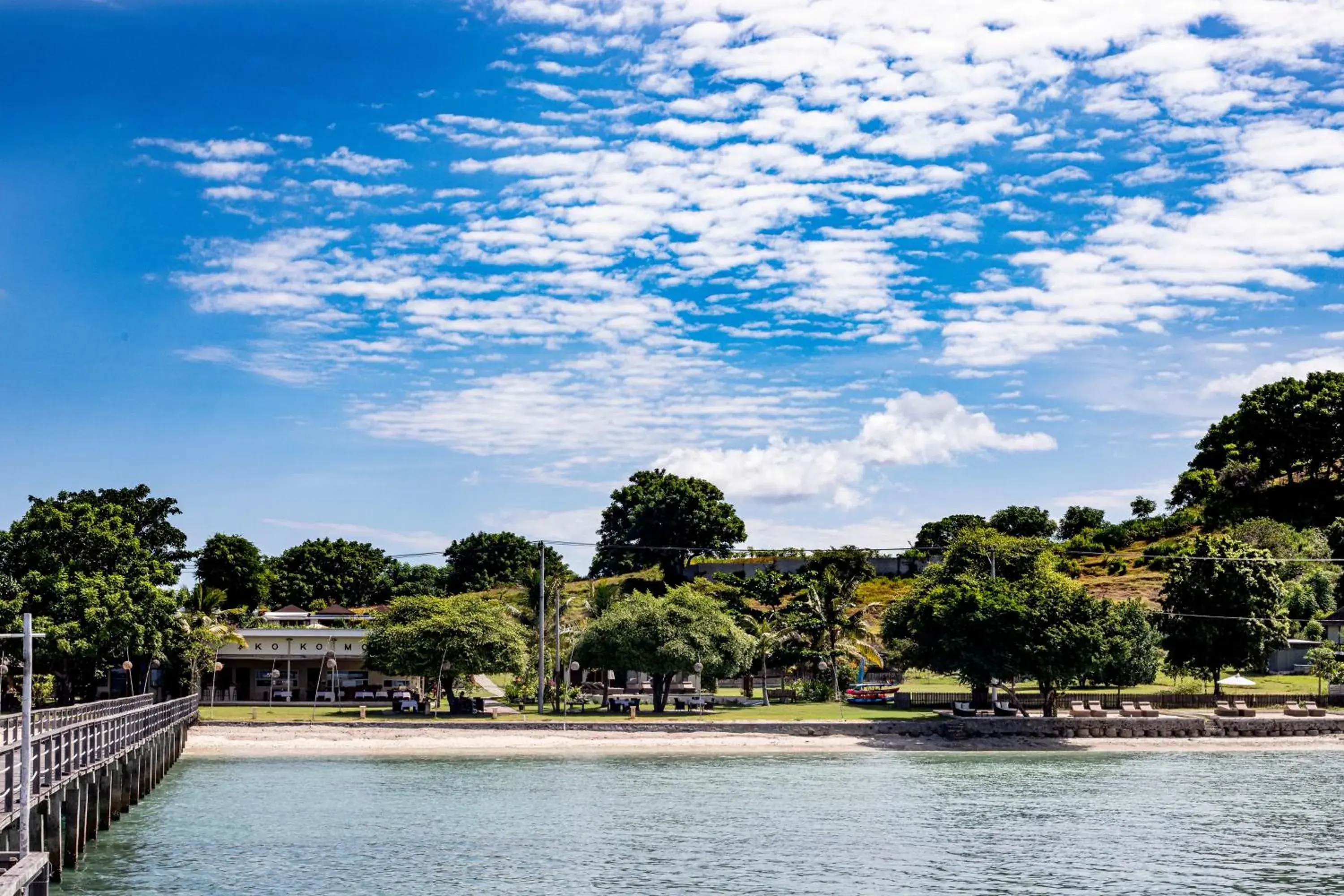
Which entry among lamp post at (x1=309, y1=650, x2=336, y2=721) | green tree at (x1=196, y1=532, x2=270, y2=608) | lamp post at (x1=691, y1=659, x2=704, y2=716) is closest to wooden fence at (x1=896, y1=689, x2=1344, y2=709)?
lamp post at (x1=691, y1=659, x2=704, y2=716)

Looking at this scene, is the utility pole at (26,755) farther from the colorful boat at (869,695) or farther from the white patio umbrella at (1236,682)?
the white patio umbrella at (1236,682)

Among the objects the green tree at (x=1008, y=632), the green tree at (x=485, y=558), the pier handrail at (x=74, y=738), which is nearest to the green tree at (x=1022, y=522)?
the green tree at (x=485, y=558)

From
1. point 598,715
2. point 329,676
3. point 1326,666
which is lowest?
point 598,715

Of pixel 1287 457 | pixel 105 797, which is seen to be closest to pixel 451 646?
pixel 105 797

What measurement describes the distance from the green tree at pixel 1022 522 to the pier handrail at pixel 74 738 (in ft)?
416

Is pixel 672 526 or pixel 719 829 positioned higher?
pixel 672 526

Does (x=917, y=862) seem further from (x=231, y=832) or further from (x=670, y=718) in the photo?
(x=670, y=718)

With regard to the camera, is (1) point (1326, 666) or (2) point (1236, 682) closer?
(2) point (1236, 682)

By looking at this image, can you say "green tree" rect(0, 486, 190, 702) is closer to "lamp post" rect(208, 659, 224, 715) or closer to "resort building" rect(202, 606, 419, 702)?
"lamp post" rect(208, 659, 224, 715)

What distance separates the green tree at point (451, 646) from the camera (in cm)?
7188

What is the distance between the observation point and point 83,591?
2675 inches

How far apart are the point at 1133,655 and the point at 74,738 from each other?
69.8 m

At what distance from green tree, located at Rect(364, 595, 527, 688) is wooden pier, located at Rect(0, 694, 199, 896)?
1976cm

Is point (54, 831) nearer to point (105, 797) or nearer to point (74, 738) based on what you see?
point (74, 738)
